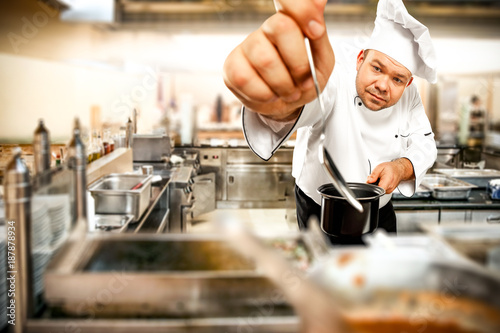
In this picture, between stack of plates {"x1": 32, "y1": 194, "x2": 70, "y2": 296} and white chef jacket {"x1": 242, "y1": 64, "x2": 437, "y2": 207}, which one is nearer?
stack of plates {"x1": 32, "y1": 194, "x2": 70, "y2": 296}

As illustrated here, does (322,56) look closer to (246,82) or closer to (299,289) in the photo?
(246,82)

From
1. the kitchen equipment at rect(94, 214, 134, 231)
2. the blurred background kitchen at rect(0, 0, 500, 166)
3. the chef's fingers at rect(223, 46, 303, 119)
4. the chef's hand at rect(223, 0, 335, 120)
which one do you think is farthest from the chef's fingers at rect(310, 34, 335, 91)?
the kitchen equipment at rect(94, 214, 134, 231)

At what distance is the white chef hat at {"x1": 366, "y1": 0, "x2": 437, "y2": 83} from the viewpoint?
1.68 m

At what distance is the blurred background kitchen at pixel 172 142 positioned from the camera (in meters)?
0.81

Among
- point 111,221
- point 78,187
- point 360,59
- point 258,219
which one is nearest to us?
point 78,187

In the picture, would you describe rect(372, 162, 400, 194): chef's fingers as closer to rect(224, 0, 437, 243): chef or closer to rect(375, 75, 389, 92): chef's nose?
rect(224, 0, 437, 243): chef

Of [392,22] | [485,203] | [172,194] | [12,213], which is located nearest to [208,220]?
[172,194]

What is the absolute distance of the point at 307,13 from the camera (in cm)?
89

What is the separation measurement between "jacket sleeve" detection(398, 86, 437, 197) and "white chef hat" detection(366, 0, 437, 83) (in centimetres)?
27

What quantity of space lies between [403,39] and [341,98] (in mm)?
368

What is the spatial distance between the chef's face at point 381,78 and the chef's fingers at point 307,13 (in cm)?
84

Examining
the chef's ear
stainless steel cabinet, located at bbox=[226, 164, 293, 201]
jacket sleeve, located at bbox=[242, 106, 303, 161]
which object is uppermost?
the chef's ear

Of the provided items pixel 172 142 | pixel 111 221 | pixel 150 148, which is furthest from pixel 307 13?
pixel 172 142

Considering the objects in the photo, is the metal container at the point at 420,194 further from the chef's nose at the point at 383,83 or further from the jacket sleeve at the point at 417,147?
the chef's nose at the point at 383,83
